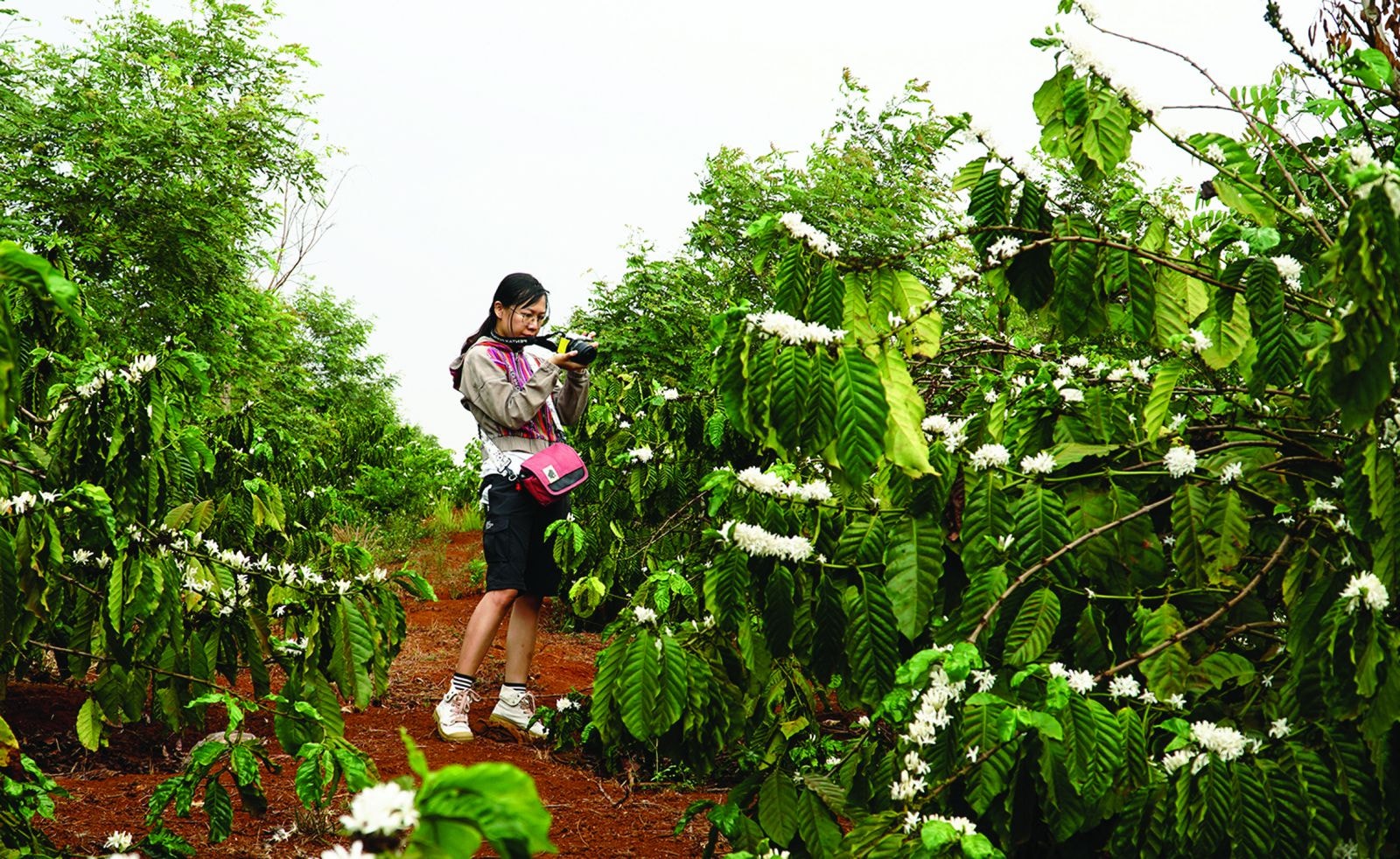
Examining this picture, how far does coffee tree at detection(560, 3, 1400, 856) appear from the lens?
177 cm

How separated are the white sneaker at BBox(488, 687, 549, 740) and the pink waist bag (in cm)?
89

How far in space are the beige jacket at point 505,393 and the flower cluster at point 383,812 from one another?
4.03 metres

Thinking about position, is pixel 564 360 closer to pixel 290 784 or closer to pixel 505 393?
pixel 505 393

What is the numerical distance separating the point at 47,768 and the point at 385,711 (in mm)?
1518

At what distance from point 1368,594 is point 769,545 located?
103cm

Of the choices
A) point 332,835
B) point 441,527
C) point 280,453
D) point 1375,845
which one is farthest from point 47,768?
point 441,527

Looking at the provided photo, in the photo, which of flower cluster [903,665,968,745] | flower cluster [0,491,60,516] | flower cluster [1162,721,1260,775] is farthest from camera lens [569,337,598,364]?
flower cluster [1162,721,1260,775]

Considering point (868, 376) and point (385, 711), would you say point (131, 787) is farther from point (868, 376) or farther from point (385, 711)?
point (868, 376)

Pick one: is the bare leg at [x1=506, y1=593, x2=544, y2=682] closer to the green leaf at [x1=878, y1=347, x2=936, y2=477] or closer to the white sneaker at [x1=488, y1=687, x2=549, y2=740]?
the white sneaker at [x1=488, y1=687, x2=549, y2=740]

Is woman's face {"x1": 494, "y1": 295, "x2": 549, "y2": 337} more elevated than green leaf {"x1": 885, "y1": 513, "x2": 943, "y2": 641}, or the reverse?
woman's face {"x1": 494, "y1": 295, "x2": 549, "y2": 337}

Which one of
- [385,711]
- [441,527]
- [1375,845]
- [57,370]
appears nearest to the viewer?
[1375,845]

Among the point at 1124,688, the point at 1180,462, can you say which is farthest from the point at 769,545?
the point at 1180,462

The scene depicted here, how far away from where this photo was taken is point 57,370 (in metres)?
3.12

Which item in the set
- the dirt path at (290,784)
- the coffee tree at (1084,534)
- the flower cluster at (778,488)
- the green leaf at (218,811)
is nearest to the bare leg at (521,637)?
the dirt path at (290,784)
